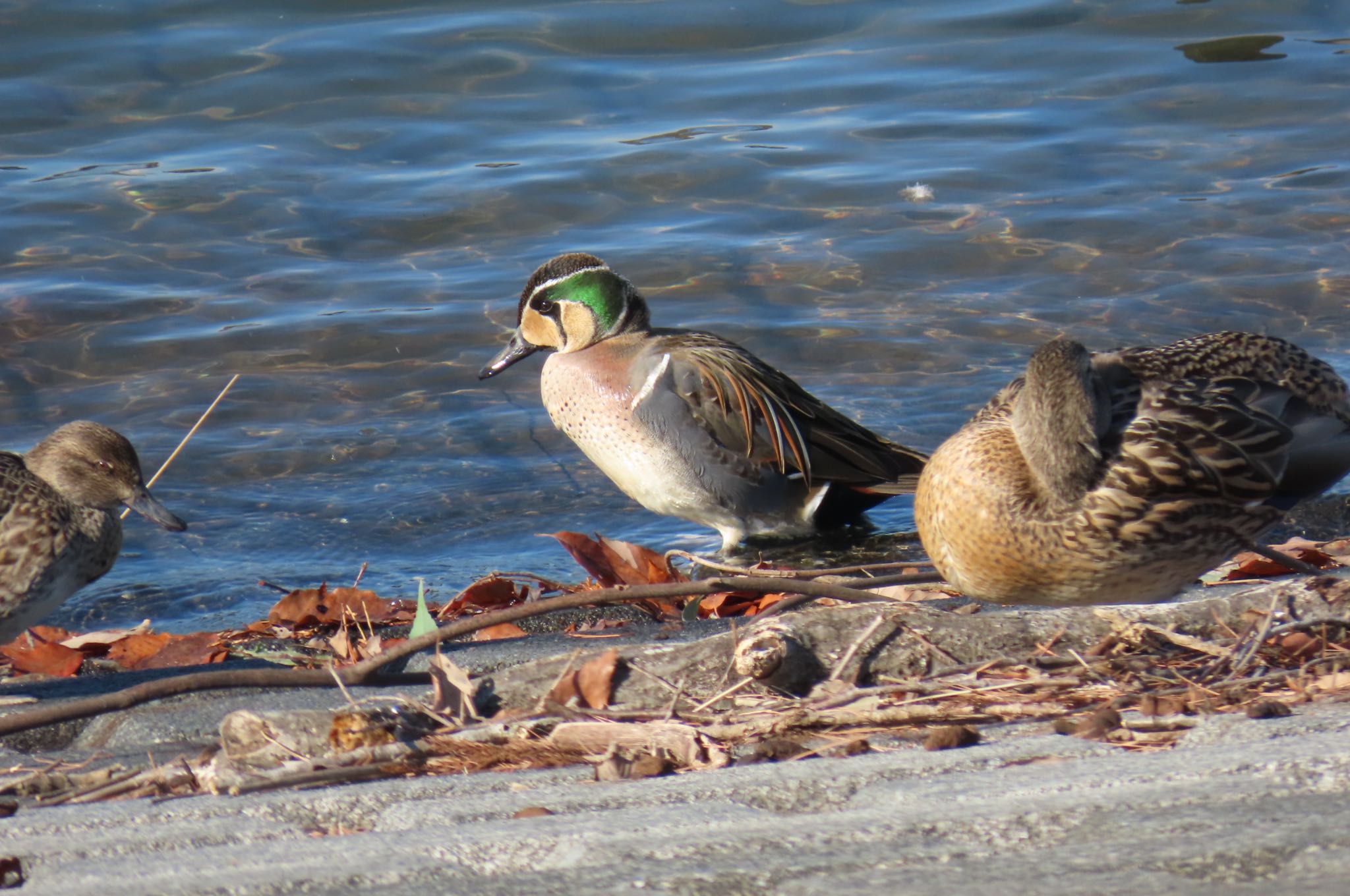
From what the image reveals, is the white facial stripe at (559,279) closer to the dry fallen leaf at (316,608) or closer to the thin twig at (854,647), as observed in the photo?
the dry fallen leaf at (316,608)

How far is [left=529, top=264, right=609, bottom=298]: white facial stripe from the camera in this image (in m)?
6.84

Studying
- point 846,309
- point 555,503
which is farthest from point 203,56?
point 555,503

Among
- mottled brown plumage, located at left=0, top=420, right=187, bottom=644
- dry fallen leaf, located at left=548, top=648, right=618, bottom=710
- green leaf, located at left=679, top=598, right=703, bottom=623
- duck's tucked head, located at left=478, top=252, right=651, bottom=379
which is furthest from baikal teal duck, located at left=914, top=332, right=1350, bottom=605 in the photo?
duck's tucked head, located at left=478, top=252, right=651, bottom=379

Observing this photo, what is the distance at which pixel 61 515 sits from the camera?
4.30 m

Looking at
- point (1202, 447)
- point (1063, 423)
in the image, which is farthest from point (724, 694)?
point (1202, 447)

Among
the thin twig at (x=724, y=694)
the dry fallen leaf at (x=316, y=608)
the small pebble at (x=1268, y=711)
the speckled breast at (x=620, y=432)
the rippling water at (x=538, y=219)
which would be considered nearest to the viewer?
the small pebble at (x=1268, y=711)

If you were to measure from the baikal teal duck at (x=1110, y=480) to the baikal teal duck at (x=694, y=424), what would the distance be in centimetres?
236

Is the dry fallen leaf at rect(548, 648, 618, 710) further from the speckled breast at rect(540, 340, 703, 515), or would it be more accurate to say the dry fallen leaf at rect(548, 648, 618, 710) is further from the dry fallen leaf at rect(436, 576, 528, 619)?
the speckled breast at rect(540, 340, 703, 515)

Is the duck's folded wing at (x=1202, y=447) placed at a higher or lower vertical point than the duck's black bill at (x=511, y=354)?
higher

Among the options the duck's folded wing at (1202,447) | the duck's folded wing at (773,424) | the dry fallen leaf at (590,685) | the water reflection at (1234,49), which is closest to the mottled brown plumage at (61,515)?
the dry fallen leaf at (590,685)

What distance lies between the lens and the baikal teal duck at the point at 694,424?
21.4ft

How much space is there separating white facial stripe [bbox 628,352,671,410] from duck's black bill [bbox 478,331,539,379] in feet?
2.48

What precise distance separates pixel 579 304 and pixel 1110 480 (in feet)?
11.3

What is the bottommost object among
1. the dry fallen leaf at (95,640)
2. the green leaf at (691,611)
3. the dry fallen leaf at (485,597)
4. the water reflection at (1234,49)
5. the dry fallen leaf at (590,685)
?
the dry fallen leaf at (485,597)
